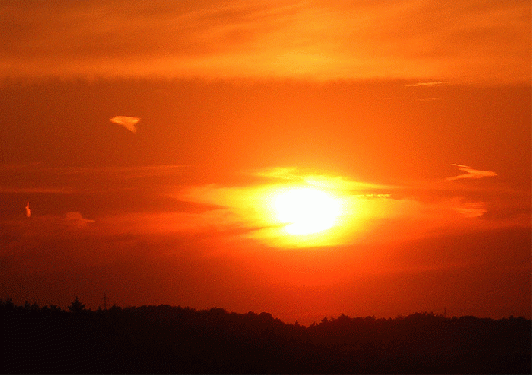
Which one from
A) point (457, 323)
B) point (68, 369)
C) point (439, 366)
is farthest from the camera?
point (457, 323)

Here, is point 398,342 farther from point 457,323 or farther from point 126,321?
point 126,321

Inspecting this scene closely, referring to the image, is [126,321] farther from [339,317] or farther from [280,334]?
[339,317]

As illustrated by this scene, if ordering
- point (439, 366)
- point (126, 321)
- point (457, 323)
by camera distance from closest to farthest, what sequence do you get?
1. point (439, 366)
2. point (126, 321)
3. point (457, 323)

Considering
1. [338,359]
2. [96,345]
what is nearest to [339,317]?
[338,359]

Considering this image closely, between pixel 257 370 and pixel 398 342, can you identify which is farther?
pixel 398 342

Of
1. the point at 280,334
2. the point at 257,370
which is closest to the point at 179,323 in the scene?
the point at 280,334

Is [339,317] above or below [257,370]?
above
